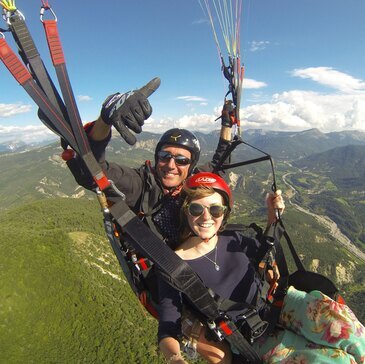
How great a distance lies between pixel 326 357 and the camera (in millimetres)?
2623

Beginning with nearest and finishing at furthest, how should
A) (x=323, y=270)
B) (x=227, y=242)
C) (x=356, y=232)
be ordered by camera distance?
(x=227, y=242), (x=323, y=270), (x=356, y=232)

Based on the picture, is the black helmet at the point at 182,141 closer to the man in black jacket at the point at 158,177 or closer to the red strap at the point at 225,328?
the man in black jacket at the point at 158,177

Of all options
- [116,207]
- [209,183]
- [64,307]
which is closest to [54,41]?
[116,207]

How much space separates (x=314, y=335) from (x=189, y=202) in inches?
75.4

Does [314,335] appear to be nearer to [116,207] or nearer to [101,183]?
[116,207]

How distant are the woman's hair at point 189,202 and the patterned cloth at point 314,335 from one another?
130 cm

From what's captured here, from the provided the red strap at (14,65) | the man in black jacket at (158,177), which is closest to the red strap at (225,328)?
the man in black jacket at (158,177)

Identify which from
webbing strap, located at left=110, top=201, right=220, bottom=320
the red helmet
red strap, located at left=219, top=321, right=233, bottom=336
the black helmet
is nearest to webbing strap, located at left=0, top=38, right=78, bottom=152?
webbing strap, located at left=110, top=201, right=220, bottom=320

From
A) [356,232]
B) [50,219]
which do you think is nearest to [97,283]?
[50,219]

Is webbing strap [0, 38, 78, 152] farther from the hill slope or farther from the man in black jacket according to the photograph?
the hill slope

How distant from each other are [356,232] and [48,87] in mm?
210408

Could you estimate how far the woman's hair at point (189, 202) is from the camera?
139 inches

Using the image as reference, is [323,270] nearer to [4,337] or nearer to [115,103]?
[4,337]

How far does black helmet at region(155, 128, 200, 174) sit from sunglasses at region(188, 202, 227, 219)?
1.30 m
